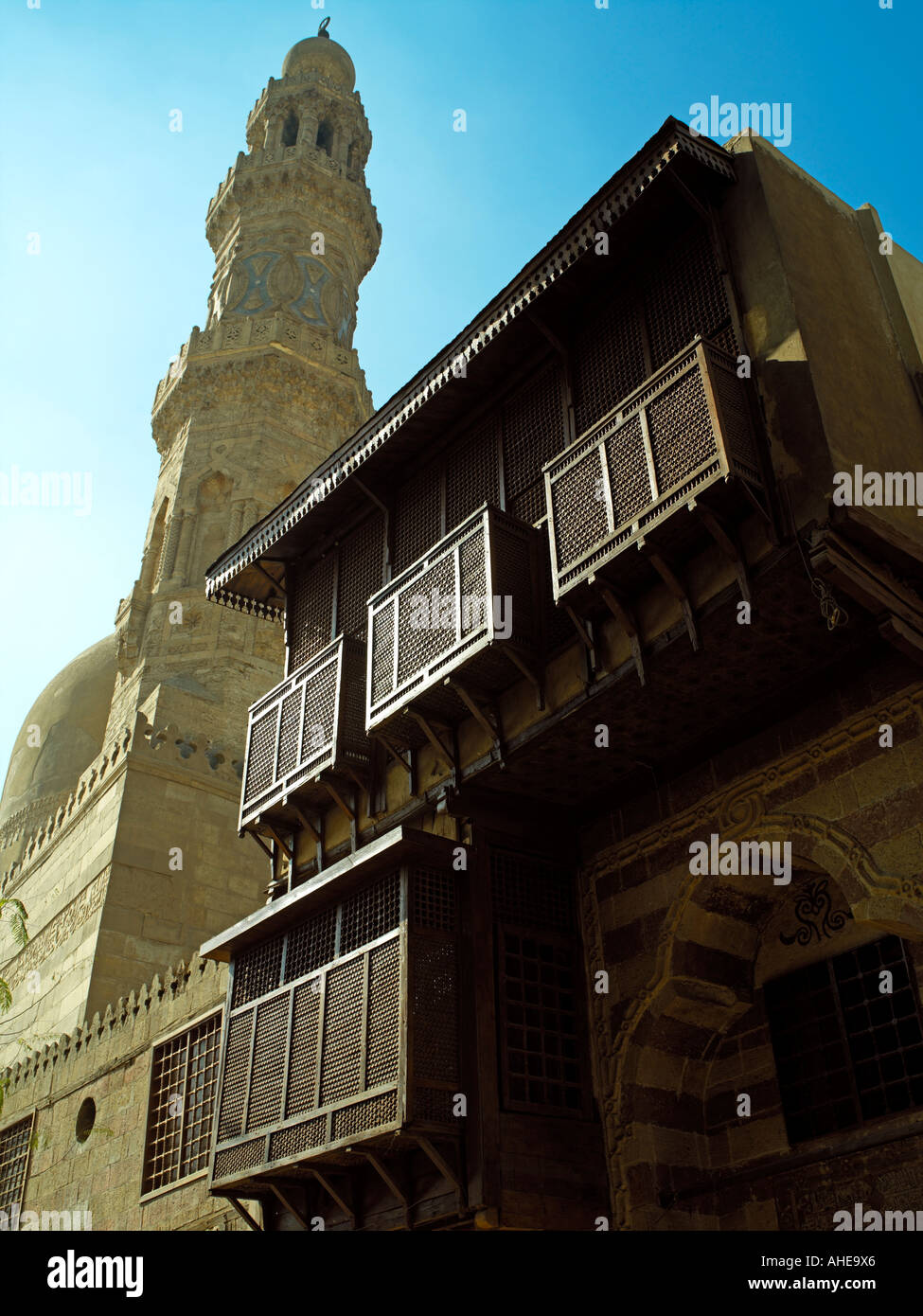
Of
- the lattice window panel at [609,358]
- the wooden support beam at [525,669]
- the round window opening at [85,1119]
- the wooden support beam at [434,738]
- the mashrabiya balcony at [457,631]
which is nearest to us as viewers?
the wooden support beam at [525,669]

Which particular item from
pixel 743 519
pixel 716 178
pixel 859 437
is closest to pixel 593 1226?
pixel 743 519

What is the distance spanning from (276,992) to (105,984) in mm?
9146

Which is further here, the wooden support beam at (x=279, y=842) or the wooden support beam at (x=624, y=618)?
the wooden support beam at (x=279, y=842)

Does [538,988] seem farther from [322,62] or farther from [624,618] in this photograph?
[322,62]

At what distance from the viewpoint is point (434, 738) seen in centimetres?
1029

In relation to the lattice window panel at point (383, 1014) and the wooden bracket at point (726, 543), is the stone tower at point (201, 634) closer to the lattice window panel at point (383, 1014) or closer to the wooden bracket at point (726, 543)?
the lattice window panel at point (383, 1014)

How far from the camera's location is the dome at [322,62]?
40.3 metres

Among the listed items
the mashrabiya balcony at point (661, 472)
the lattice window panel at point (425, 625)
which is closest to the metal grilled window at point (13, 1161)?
the lattice window panel at point (425, 625)

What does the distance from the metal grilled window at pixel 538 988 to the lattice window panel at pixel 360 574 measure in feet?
11.0

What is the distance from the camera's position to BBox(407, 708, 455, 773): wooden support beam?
1026 cm

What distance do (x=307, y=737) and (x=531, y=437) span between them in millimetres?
3486
